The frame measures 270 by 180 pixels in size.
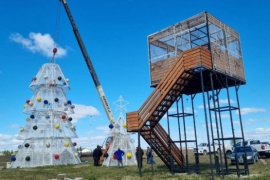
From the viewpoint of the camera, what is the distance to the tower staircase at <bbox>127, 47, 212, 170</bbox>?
15510mm

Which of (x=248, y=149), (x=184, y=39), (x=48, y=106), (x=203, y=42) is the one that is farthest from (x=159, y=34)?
(x=48, y=106)

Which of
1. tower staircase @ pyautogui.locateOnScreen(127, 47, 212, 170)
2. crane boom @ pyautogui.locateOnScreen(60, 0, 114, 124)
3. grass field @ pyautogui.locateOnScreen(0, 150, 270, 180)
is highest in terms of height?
crane boom @ pyautogui.locateOnScreen(60, 0, 114, 124)

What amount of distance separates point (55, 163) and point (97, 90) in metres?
9.40

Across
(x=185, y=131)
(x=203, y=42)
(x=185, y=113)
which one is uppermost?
(x=203, y=42)

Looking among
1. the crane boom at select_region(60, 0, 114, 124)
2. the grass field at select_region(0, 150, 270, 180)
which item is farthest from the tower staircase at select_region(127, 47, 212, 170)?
the crane boom at select_region(60, 0, 114, 124)

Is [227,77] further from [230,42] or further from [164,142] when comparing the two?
[164,142]

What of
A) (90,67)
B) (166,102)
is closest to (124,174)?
(166,102)

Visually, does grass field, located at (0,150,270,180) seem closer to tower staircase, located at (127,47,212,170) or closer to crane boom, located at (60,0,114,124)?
tower staircase, located at (127,47,212,170)

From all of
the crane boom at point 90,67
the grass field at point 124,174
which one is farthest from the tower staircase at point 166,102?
the crane boom at point 90,67

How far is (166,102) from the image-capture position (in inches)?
682

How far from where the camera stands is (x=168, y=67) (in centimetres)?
1758

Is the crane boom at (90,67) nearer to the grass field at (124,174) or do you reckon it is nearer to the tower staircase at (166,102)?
the grass field at (124,174)

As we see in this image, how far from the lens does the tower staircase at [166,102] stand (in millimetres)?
15510

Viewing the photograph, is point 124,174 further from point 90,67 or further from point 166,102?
point 90,67
